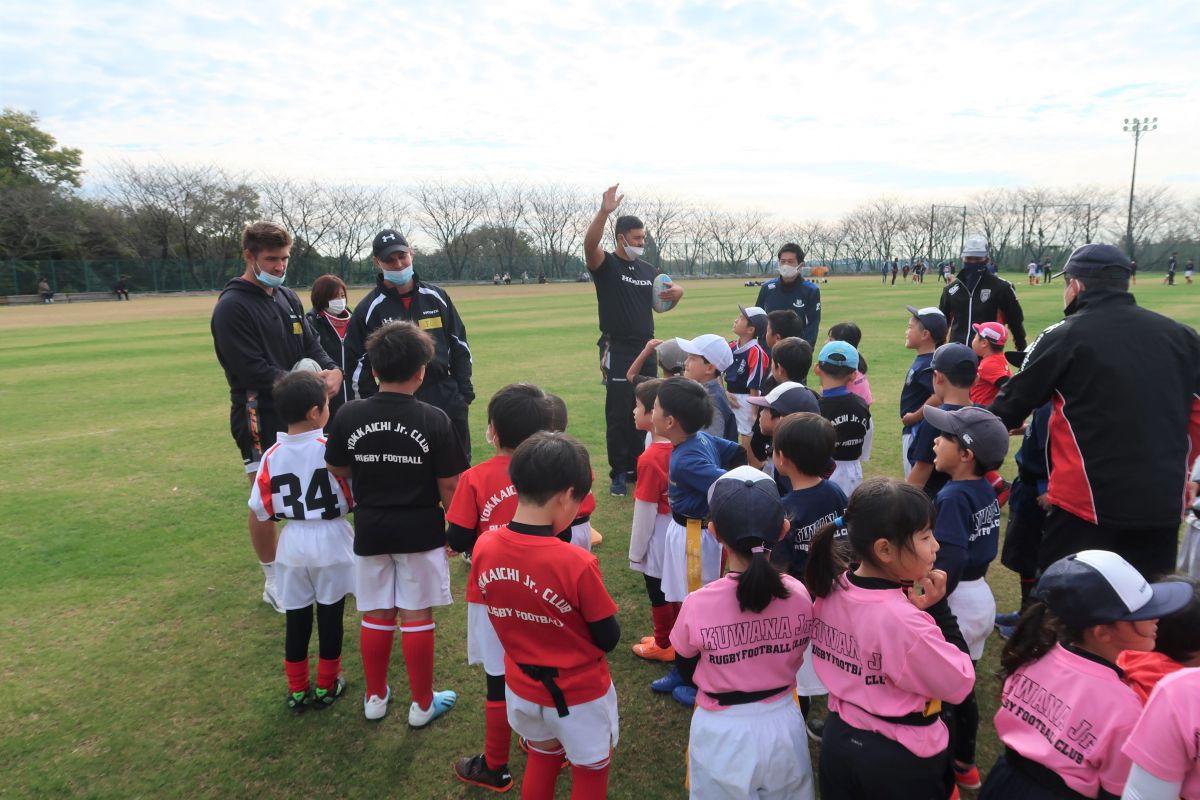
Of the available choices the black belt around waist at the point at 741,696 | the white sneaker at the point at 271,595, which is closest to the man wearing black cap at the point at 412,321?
the white sneaker at the point at 271,595

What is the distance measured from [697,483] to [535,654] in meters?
1.11

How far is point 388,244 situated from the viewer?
4.61m

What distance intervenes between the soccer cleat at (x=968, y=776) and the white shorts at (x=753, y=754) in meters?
1.08

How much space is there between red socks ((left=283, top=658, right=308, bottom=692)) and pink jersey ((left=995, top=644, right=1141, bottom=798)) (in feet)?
9.96

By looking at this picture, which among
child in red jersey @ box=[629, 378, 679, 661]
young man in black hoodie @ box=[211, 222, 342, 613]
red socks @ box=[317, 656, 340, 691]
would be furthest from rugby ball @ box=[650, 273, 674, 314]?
red socks @ box=[317, 656, 340, 691]

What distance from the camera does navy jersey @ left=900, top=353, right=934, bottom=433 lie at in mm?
5023

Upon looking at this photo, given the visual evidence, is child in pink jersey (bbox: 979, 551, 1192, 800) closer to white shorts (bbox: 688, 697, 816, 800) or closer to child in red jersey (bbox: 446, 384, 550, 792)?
white shorts (bbox: 688, 697, 816, 800)

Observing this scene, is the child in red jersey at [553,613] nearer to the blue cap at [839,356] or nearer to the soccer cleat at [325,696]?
the soccer cleat at [325,696]

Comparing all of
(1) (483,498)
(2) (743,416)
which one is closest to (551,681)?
(1) (483,498)

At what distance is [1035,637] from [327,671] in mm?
3111

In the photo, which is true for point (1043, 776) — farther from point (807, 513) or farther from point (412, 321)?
point (412, 321)

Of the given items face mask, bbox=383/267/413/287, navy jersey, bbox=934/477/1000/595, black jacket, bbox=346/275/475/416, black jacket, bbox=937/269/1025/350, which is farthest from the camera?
black jacket, bbox=937/269/1025/350

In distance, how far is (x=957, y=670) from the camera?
1913 mm

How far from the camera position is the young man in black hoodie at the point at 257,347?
4.23 meters
